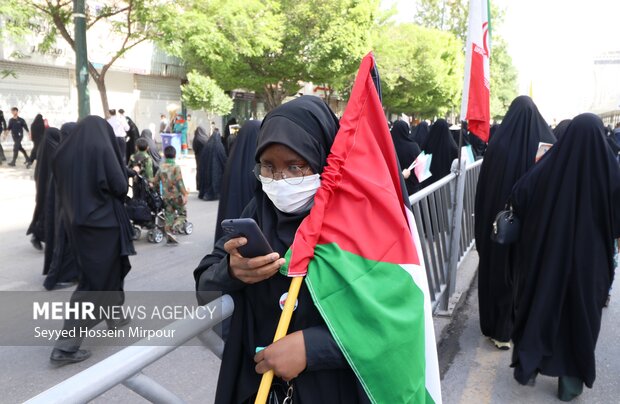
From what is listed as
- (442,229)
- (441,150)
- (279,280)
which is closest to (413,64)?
(441,150)

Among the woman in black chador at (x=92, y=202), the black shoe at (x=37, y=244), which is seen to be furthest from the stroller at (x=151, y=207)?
the woman in black chador at (x=92, y=202)

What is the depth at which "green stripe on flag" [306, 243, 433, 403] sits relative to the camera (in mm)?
1373

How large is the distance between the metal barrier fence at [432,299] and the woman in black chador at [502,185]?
14.3 inches

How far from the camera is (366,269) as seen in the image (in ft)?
4.65

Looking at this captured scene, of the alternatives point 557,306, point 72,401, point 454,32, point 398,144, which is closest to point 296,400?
point 72,401

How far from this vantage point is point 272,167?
5.16 ft

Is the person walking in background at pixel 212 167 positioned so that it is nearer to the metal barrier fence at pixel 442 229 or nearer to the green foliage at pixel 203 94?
the metal barrier fence at pixel 442 229

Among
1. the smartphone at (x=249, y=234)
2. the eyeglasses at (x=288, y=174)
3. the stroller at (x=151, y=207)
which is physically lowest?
the stroller at (x=151, y=207)

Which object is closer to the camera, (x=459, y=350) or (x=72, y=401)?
(x=72, y=401)

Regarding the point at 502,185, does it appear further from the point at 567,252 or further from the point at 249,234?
the point at 249,234

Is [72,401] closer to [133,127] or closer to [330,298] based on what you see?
[330,298]

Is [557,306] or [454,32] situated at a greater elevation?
[454,32]

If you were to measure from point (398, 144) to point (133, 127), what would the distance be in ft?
26.9

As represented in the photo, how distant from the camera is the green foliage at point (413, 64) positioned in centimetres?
2829
